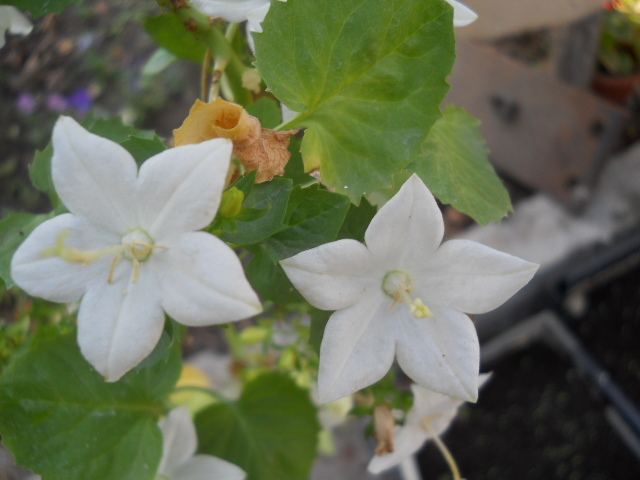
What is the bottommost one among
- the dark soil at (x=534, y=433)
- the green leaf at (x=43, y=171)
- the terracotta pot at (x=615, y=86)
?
the dark soil at (x=534, y=433)

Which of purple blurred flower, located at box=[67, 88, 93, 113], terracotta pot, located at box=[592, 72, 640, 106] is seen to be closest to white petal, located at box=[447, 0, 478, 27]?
terracotta pot, located at box=[592, 72, 640, 106]

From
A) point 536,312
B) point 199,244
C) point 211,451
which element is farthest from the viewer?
point 536,312

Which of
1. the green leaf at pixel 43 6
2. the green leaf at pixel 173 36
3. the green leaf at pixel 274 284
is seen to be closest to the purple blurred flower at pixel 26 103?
the green leaf at pixel 173 36

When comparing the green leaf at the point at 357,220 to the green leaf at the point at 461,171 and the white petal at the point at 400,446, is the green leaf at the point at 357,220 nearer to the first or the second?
the green leaf at the point at 461,171

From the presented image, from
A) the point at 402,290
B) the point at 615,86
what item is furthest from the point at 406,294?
the point at 615,86

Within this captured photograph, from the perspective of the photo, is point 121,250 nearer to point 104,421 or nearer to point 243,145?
point 243,145

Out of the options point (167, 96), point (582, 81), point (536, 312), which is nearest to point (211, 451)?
point (536, 312)
